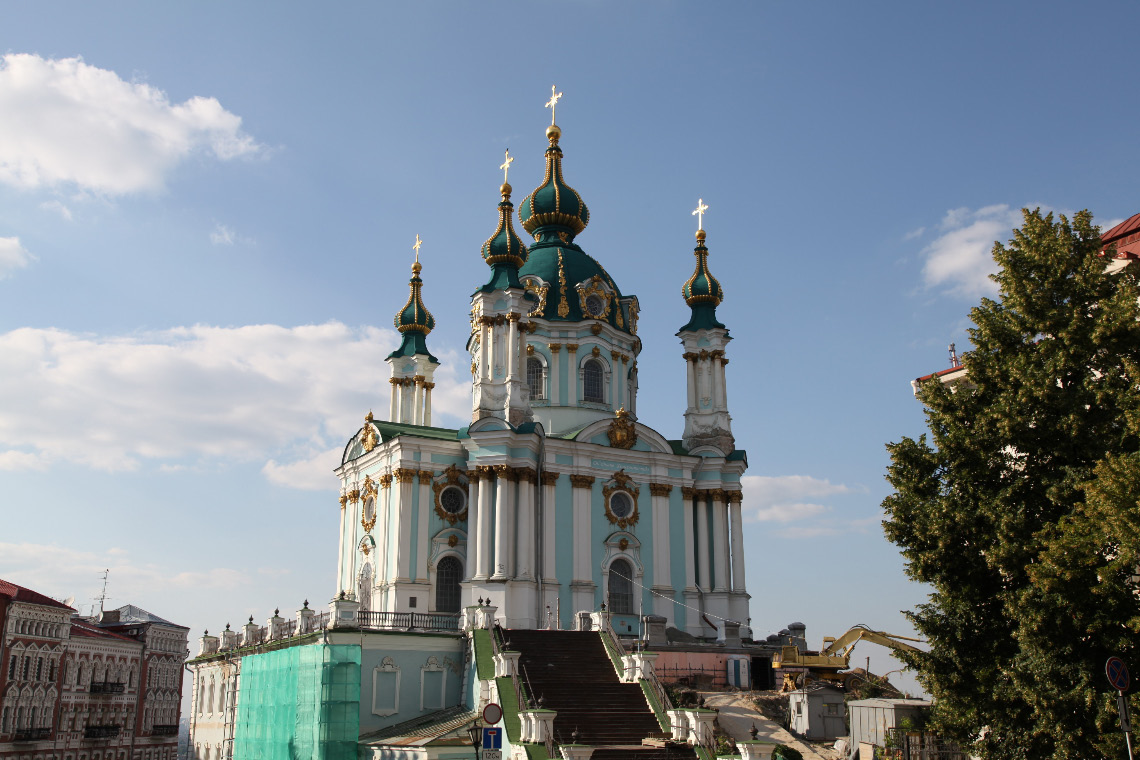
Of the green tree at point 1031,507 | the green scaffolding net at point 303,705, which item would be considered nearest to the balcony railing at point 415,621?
the green scaffolding net at point 303,705

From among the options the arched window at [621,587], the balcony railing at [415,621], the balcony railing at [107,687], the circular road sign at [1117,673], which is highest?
the arched window at [621,587]

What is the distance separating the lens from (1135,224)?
2116cm

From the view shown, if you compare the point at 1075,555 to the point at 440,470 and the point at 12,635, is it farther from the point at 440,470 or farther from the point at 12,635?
the point at 12,635

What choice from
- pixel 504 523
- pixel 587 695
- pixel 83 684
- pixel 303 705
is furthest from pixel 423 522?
pixel 83 684

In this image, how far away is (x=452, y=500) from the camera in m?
34.6

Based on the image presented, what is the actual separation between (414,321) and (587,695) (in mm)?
23404

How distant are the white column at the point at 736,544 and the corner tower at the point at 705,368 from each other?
1.93 m

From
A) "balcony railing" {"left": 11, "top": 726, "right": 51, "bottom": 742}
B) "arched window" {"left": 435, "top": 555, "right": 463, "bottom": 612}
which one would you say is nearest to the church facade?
"arched window" {"left": 435, "top": 555, "right": 463, "bottom": 612}

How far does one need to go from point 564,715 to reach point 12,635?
3354cm

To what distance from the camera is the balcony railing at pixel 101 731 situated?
51000 mm

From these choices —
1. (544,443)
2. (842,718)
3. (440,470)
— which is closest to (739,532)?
(544,443)

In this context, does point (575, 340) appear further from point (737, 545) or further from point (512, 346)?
point (737, 545)

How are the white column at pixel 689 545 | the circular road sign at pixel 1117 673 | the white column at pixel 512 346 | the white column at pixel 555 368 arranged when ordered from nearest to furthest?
the circular road sign at pixel 1117 673 → the white column at pixel 512 346 → the white column at pixel 689 545 → the white column at pixel 555 368

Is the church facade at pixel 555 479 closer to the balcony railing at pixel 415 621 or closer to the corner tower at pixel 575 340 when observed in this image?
the corner tower at pixel 575 340
